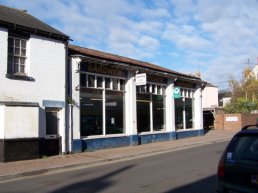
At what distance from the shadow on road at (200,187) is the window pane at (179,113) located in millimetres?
16231

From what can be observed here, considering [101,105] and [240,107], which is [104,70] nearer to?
[101,105]

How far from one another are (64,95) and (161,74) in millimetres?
8164

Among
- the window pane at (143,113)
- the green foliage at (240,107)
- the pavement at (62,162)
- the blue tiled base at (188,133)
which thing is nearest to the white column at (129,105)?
the window pane at (143,113)

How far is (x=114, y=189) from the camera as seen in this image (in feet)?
30.9

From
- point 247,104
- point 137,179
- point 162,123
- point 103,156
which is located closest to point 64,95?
point 103,156

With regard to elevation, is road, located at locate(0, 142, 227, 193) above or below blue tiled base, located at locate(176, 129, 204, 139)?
below

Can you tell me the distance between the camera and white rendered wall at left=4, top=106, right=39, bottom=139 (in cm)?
1479

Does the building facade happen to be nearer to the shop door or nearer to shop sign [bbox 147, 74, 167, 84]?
shop sign [bbox 147, 74, 167, 84]

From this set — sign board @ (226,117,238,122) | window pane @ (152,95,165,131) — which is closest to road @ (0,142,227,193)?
window pane @ (152,95,165,131)

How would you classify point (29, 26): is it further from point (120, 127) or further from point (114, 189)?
point (114, 189)

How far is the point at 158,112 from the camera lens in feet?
80.9

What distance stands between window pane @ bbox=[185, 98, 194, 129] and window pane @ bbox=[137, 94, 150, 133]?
544 centimetres

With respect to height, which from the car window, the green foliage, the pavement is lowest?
the pavement

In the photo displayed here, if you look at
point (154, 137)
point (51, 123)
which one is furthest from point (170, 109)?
point (51, 123)
